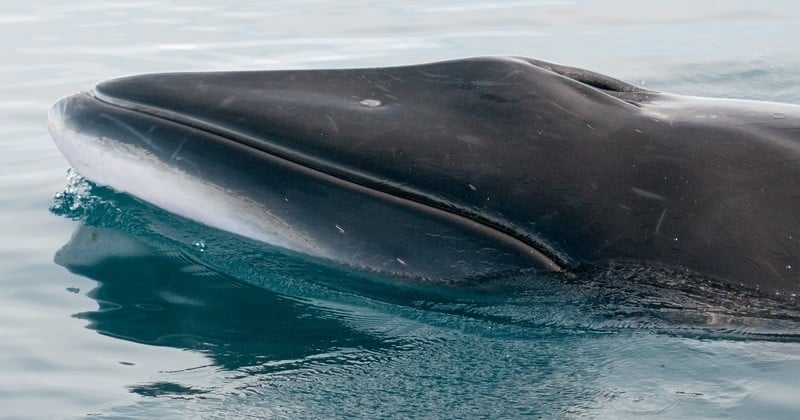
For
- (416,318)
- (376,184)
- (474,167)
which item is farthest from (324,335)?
(474,167)

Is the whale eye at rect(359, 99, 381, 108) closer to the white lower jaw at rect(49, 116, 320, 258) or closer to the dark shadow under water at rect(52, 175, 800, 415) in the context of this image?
the white lower jaw at rect(49, 116, 320, 258)

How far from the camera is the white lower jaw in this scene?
20.3 feet

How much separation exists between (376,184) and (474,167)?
20.4 inches

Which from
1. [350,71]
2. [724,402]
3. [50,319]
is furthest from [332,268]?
[724,402]

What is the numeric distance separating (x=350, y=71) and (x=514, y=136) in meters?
1.09

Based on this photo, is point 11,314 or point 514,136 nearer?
point 514,136

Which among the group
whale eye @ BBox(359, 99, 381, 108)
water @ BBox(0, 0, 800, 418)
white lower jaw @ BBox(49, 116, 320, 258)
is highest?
whale eye @ BBox(359, 99, 381, 108)

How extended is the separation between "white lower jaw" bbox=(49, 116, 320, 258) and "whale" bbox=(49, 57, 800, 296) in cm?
1

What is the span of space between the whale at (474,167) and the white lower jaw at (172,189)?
0.01 meters

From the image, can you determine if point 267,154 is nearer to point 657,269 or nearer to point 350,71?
point 350,71

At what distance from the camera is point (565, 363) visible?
558cm

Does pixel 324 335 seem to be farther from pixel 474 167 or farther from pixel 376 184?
pixel 474 167

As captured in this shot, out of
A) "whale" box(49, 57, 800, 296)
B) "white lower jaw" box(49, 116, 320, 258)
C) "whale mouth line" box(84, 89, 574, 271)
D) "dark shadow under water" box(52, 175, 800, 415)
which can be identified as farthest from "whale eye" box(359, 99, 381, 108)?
"dark shadow under water" box(52, 175, 800, 415)

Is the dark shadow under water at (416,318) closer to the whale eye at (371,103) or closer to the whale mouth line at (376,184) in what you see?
the whale mouth line at (376,184)
